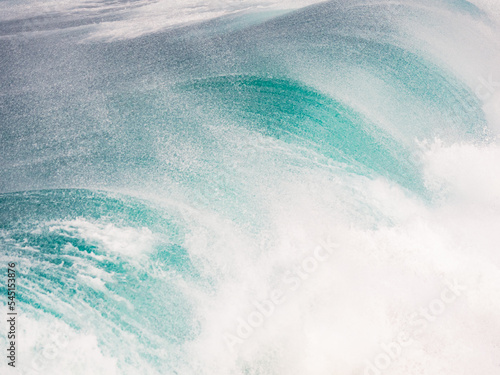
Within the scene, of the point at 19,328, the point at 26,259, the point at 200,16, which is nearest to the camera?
the point at 19,328

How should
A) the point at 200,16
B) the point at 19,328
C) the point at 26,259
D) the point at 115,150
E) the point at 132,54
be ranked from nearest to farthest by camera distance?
the point at 19,328 → the point at 26,259 → the point at 115,150 → the point at 132,54 → the point at 200,16

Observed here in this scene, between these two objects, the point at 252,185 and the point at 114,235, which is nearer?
the point at 114,235

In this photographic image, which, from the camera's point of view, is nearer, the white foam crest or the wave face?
the wave face

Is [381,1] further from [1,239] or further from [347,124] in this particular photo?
[1,239]

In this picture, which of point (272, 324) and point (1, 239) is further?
point (1, 239)

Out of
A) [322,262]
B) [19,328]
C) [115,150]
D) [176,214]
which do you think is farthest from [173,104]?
[19,328]

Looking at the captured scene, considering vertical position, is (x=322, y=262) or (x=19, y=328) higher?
(x=19, y=328)

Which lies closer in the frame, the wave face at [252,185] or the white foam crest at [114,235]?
the wave face at [252,185]

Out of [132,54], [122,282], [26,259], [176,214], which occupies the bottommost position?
[122,282]
